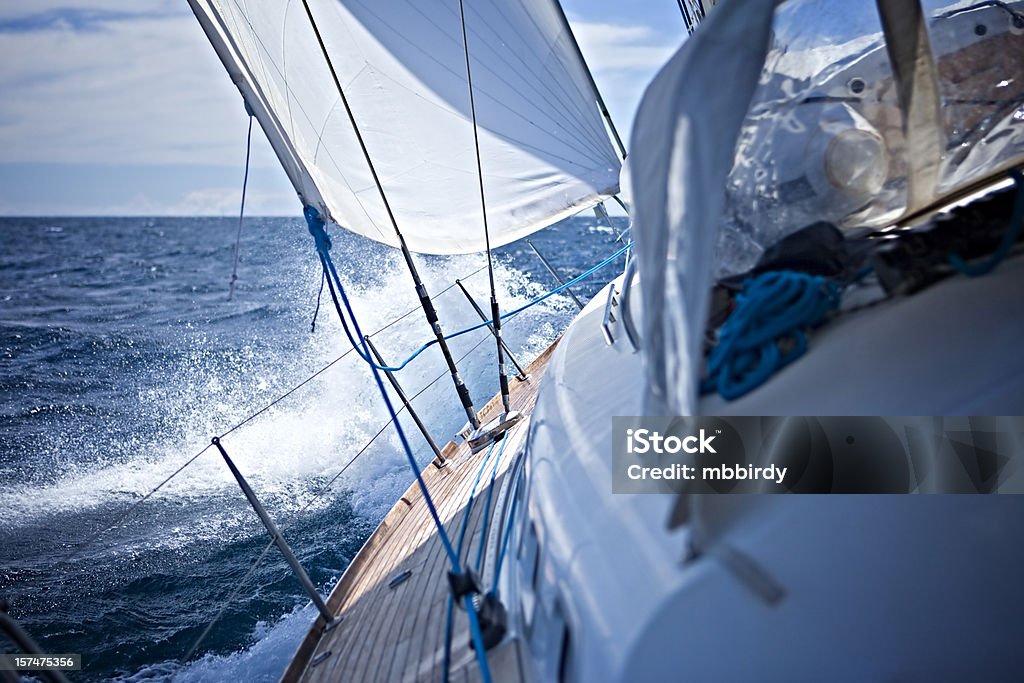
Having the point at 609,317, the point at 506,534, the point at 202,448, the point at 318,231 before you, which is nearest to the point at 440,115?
the point at 318,231

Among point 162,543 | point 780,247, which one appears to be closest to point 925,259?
point 780,247

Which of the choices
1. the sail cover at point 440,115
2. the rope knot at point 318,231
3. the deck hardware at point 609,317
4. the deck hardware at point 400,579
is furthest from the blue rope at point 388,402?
the sail cover at point 440,115

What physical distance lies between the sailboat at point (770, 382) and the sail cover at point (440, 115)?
2.42 feet

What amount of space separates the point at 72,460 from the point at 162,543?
205 cm

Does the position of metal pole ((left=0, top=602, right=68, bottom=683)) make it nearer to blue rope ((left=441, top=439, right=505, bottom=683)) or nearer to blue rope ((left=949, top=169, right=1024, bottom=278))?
blue rope ((left=441, top=439, right=505, bottom=683))

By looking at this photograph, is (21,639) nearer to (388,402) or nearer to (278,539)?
(278,539)

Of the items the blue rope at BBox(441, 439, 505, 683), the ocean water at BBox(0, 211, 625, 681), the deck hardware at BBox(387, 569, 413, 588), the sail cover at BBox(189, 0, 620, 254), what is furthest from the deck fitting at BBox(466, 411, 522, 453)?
the sail cover at BBox(189, 0, 620, 254)

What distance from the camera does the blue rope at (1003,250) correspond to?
1.16 metres

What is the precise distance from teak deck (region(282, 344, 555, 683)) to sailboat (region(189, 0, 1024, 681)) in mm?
11

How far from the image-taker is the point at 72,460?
557 cm

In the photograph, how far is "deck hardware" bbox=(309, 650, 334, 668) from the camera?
196cm

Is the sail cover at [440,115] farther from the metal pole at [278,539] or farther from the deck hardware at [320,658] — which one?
the deck hardware at [320,658]

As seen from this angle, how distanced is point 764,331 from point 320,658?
157cm

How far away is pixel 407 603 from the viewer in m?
1.98
